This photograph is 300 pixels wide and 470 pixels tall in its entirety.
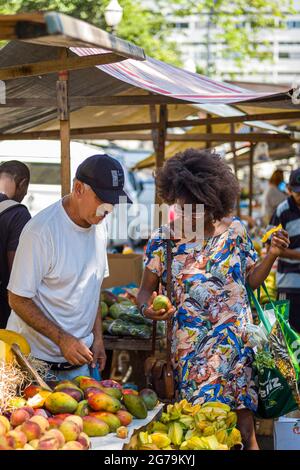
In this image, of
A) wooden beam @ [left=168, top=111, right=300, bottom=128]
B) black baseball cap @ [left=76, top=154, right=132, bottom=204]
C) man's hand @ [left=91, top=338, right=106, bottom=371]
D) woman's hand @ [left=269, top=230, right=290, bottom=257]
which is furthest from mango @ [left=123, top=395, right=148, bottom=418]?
wooden beam @ [left=168, top=111, right=300, bottom=128]

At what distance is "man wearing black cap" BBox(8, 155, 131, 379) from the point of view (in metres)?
3.95

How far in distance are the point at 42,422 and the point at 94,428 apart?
28 centimetres

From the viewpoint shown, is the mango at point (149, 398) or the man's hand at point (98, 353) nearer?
the mango at point (149, 398)

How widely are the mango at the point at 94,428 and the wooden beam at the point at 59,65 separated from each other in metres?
1.65

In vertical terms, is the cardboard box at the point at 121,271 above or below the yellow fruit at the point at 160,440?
above

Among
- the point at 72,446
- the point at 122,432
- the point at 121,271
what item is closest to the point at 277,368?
the point at 122,432

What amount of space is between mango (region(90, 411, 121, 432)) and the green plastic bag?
1.02 meters

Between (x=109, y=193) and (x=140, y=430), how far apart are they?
1.08m

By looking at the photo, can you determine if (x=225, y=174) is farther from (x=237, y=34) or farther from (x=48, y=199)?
(x=237, y=34)

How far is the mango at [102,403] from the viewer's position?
3.56 m

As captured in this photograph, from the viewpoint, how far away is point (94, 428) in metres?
3.41

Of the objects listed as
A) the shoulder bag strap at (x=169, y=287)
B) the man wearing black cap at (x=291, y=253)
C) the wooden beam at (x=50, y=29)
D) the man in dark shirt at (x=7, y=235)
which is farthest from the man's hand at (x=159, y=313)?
the man wearing black cap at (x=291, y=253)

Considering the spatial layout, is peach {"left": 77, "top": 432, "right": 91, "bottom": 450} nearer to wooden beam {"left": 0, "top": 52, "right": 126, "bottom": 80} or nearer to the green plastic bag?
the green plastic bag

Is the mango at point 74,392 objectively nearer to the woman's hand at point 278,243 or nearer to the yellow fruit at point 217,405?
the yellow fruit at point 217,405
